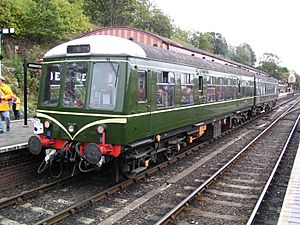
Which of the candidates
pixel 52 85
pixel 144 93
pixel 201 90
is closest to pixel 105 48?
pixel 144 93

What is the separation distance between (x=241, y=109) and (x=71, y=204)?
45.5ft

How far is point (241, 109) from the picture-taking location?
19.0 metres

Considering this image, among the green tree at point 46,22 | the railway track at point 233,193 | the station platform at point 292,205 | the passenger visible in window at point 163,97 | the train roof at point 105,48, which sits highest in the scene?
the green tree at point 46,22

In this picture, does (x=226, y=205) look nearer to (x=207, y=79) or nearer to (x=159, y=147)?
(x=159, y=147)

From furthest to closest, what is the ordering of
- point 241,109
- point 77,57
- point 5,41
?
point 5,41, point 241,109, point 77,57

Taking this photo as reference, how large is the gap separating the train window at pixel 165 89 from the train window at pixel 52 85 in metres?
2.35

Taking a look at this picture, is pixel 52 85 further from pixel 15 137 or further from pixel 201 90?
pixel 201 90

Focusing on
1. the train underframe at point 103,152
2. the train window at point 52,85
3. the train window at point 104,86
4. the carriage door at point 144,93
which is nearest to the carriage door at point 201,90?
the train underframe at point 103,152

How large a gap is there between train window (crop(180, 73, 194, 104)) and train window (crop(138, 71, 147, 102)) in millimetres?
2378

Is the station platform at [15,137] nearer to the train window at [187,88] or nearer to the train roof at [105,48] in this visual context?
the train roof at [105,48]

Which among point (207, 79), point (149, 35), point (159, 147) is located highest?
point (149, 35)

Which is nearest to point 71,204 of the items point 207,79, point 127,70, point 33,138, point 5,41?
point 33,138

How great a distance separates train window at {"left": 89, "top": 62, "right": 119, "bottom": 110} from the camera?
23.5 ft

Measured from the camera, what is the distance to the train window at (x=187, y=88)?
10.1 m
